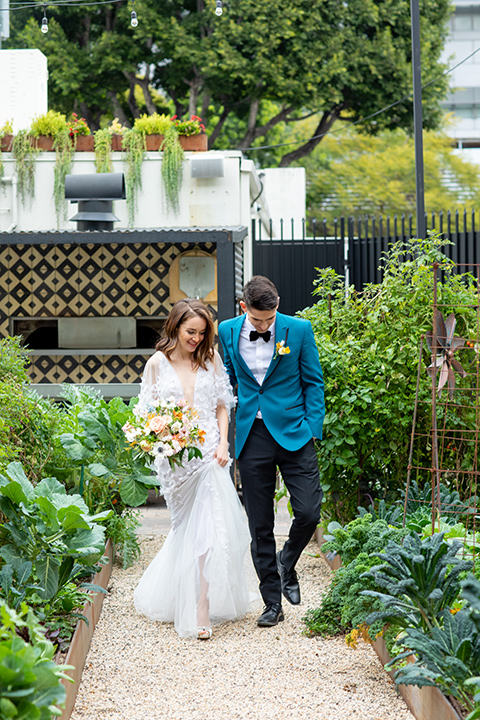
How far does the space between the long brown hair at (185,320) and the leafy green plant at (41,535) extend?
46.6 inches

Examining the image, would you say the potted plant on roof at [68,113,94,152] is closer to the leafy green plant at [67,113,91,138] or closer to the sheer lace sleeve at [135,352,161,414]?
the leafy green plant at [67,113,91,138]

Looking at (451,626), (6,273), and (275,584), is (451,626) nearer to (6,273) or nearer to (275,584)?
(275,584)

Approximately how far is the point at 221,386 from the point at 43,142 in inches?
234

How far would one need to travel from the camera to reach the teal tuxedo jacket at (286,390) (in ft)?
15.2

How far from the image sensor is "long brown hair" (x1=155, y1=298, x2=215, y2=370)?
466cm

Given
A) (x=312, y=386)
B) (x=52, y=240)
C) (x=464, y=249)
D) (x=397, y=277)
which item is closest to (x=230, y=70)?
(x=464, y=249)

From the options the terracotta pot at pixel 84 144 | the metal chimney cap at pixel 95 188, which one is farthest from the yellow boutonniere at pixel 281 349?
the terracotta pot at pixel 84 144

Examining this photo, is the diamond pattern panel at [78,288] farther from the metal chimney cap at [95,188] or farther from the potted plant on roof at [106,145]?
the metal chimney cap at [95,188]

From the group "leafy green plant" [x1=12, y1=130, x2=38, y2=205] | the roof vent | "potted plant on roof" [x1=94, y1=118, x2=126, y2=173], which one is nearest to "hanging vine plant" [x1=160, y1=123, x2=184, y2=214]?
"potted plant on roof" [x1=94, y1=118, x2=126, y2=173]

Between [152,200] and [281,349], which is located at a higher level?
[152,200]

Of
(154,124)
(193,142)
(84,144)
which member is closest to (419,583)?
(193,142)

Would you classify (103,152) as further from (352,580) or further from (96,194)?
(352,580)

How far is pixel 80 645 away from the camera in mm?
3977

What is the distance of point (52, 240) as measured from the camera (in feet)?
26.9
